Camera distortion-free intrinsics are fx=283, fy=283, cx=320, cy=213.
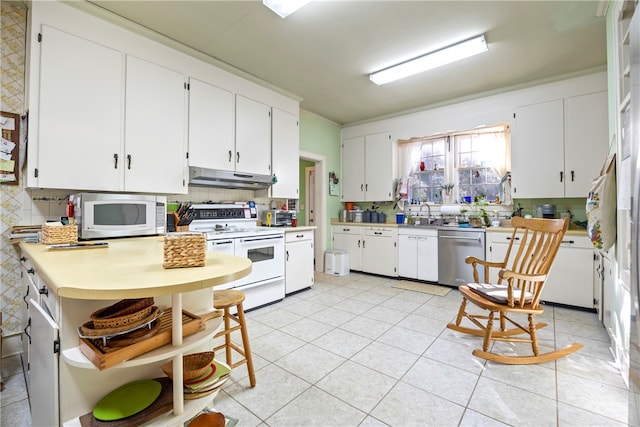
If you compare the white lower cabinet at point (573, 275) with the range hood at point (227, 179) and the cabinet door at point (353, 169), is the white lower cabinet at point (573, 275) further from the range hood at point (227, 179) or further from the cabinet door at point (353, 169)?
the range hood at point (227, 179)

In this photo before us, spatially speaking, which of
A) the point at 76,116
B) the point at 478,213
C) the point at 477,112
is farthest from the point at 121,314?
the point at 477,112

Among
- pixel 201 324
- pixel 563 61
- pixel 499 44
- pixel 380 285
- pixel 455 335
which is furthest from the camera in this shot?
pixel 380 285

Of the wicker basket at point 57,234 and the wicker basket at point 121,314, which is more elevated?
the wicker basket at point 57,234

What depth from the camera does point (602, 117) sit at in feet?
10.5

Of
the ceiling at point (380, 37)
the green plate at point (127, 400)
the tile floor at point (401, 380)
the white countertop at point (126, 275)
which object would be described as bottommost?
the tile floor at point (401, 380)

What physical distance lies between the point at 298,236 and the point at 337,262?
132 centimetres

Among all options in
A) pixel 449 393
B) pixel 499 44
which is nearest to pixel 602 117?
pixel 499 44

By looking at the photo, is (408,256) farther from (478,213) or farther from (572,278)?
(572,278)

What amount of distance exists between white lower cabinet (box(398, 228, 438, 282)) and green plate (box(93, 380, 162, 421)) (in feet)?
12.4

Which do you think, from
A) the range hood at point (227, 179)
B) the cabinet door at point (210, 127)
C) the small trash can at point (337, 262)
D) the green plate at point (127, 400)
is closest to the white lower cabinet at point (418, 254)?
the small trash can at point (337, 262)

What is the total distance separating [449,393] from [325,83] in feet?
11.4

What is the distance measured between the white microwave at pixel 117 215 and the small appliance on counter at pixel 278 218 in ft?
5.07

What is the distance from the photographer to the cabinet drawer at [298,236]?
3.62m

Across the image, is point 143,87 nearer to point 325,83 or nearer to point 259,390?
A: point 325,83
